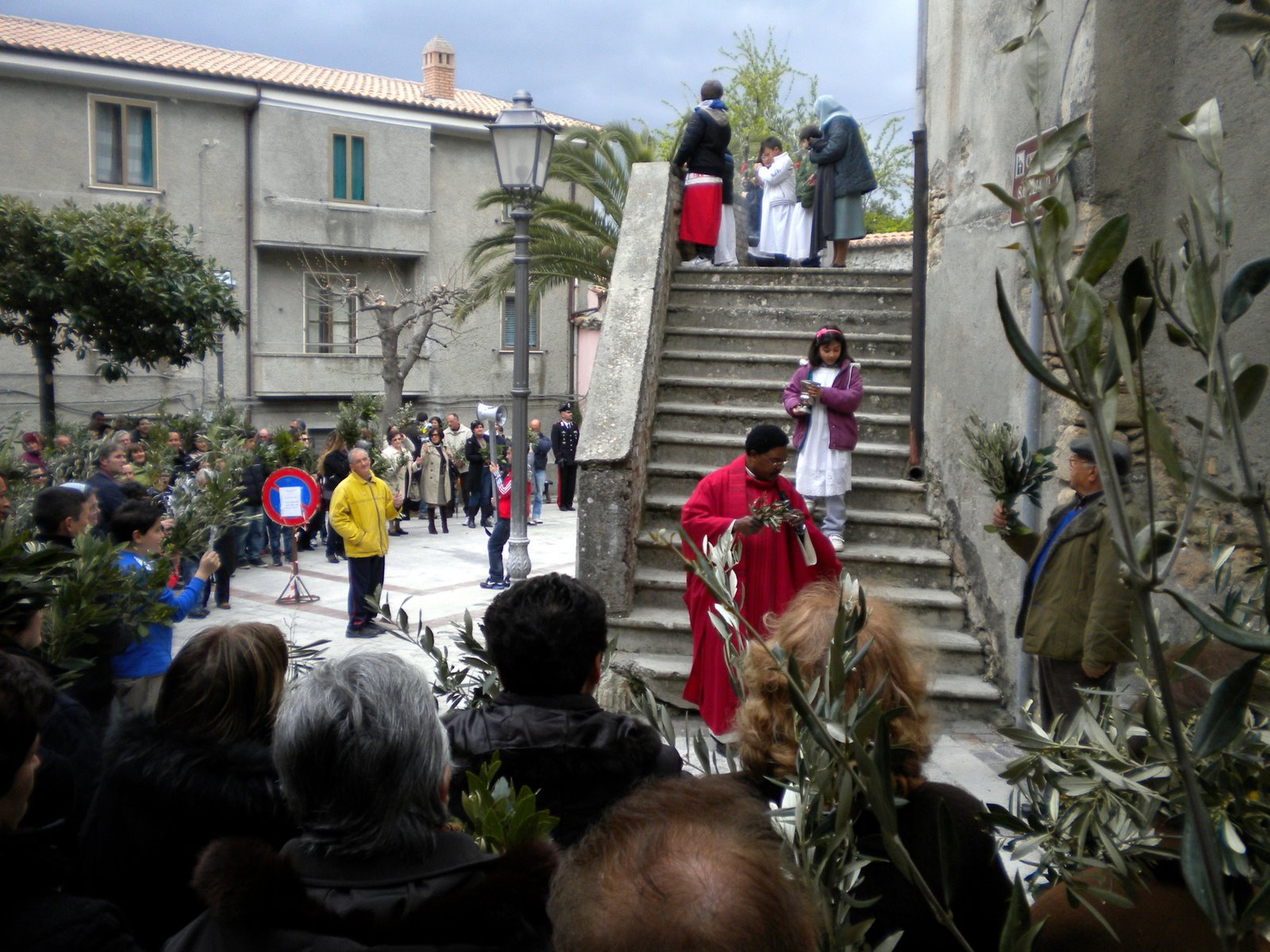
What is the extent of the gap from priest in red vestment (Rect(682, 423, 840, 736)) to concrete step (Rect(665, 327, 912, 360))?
A: 377 cm

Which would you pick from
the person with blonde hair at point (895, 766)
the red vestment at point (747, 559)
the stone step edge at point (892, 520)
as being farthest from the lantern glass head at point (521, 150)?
the person with blonde hair at point (895, 766)

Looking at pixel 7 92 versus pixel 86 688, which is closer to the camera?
pixel 86 688

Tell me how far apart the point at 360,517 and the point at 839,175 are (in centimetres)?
625

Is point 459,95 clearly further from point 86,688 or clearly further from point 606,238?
point 86,688

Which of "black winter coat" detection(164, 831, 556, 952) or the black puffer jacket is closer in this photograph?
"black winter coat" detection(164, 831, 556, 952)

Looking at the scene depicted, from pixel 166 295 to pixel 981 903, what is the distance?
16195mm

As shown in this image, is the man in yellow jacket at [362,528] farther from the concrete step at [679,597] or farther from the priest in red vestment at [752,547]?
the priest in red vestment at [752,547]

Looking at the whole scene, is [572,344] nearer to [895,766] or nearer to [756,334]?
[756,334]

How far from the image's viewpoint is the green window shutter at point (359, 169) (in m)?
29.2

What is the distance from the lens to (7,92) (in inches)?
950

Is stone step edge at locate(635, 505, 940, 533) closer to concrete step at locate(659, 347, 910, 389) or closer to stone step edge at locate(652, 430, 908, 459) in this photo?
stone step edge at locate(652, 430, 908, 459)

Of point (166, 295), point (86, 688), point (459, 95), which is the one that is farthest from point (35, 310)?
point (459, 95)

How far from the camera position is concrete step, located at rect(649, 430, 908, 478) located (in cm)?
848

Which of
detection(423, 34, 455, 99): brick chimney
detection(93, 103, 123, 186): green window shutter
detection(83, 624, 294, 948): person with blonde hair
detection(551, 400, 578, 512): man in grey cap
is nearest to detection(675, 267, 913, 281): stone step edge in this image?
detection(83, 624, 294, 948): person with blonde hair
